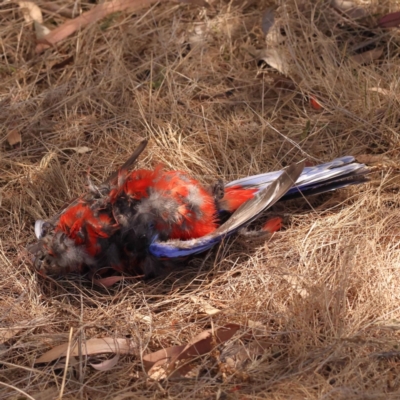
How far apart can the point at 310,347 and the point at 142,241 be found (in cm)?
104

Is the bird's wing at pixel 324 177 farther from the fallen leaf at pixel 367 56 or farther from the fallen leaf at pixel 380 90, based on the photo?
the fallen leaf at pixel 367 56

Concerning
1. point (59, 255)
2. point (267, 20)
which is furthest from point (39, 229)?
point (267, 20)

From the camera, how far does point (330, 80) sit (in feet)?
14.9

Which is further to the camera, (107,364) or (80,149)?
(80,149)

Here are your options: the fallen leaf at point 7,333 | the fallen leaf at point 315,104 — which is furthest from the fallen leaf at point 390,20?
the fallen leaf at point 7,333

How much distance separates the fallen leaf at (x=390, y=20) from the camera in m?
4.82

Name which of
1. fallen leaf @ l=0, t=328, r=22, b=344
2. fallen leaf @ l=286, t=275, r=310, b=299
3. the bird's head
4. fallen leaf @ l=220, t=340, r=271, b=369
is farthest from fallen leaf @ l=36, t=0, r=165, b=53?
fallen leaf @ l=220, t=340, r=271, b=369

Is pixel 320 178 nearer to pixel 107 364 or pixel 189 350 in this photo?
pixel 189 350

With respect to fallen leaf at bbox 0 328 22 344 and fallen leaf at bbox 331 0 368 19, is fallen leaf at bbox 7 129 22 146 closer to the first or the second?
fallen leaf at bbox 0 328 22 344

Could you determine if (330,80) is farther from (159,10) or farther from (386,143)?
(159,10)

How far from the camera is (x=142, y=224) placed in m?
3.57

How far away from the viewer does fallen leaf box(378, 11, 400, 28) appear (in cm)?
482

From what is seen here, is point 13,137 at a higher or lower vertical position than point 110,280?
higher

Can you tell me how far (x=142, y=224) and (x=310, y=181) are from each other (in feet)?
3.20
